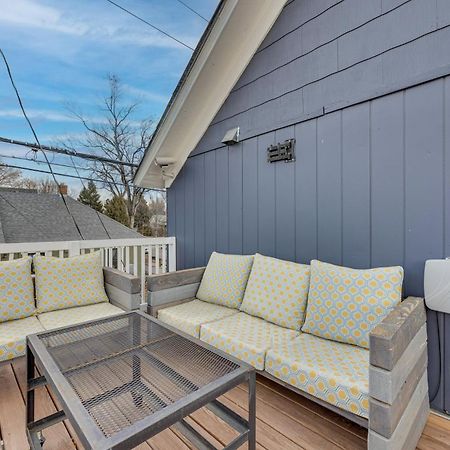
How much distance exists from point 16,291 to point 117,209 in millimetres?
2677

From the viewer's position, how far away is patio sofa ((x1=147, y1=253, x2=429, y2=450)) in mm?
1334

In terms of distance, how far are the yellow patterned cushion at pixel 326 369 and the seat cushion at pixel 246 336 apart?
81 millimetres

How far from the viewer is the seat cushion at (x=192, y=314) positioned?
243 centimetres

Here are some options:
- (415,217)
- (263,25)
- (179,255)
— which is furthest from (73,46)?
(415,217)

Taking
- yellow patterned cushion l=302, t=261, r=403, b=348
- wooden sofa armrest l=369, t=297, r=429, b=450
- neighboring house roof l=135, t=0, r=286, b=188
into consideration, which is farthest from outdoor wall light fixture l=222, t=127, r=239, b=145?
wooden sofa armrest l=369, t=297, r=429, b=450

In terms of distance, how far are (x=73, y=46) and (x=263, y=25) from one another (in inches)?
132

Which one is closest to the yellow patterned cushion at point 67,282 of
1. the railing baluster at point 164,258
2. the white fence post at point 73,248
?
the white fence post at point 73,248

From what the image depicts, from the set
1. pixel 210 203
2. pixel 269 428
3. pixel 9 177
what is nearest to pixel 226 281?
pixel 210 203

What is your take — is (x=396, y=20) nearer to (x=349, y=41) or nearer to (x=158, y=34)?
(x=349, y=41)

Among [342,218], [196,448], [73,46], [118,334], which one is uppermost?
[73,46]

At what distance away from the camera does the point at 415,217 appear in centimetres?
201

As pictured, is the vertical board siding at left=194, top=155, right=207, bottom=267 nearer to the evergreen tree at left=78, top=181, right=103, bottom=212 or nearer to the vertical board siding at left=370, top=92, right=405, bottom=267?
the evergreen tree at left=78, top=181, right=103, bottom=212

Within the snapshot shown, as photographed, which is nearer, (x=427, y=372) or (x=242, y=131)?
(x=427, y=372)

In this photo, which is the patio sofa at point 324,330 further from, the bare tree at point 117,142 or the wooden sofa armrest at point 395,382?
the bare tree at point 117,142
